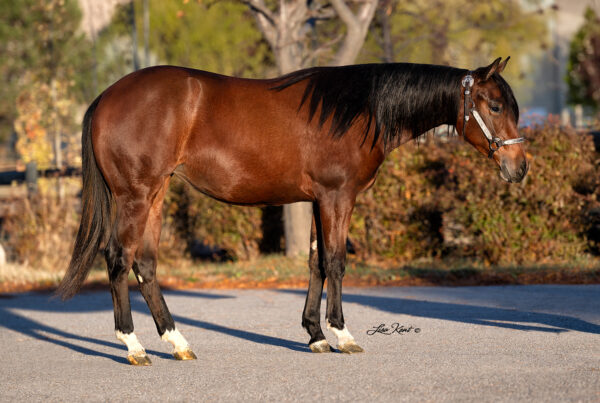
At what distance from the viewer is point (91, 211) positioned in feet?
21.1

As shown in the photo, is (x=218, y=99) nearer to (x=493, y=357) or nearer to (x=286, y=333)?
(x=286, y=333)

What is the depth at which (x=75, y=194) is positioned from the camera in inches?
511

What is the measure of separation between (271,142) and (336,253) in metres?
0.95

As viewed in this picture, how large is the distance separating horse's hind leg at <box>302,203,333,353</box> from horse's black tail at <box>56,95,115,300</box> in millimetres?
1568

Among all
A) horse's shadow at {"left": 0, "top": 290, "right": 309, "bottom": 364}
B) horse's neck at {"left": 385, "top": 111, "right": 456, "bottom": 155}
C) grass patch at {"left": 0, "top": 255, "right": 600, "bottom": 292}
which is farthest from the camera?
grass patch at {"left": 0, "top": 255, "right": 600, "bottom": 292}

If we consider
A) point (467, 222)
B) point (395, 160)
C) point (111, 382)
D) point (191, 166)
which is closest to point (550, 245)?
point (467, 222)

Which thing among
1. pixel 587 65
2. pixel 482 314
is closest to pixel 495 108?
pixel 482 314

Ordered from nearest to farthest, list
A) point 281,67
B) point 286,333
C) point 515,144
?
point 515,144 < point 286,333 < point 281,67

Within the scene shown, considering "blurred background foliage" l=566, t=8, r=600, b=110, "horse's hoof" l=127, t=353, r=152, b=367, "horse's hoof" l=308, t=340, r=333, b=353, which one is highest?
"blurred background foliage" l=566, t=8, r=600, b=110

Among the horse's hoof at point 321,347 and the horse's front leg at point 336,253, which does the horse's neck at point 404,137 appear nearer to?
the horse's front leg at point 336,253

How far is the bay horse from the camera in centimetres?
610

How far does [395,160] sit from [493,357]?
6066 millimetres

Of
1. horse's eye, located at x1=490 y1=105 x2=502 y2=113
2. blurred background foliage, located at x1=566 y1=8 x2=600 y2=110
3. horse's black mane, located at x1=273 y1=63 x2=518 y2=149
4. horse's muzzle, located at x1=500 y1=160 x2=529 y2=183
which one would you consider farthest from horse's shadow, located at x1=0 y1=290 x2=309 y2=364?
blurred background foliage, located at x1=566 y1=8 x2=600 y2=110
